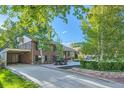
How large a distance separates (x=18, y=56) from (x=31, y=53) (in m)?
0.31

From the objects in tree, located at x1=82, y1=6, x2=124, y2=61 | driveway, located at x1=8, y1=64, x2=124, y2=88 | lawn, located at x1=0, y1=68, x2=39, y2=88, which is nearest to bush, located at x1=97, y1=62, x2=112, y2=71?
tree, located at x1=82, y1=6, x2=124, y2=61

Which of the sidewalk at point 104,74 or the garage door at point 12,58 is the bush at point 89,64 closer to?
the sidewalk at point 104,74

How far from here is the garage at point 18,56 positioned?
531 cm

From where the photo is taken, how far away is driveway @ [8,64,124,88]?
4621 millimetres

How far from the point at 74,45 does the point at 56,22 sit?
2.18ft

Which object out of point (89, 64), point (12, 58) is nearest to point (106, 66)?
point (89, 64)

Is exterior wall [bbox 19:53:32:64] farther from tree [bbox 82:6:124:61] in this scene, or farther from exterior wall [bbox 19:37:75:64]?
tree [bbox 82:6:124:61]

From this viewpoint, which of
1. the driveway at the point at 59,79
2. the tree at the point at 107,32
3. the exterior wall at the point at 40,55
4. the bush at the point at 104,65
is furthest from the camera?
the bush at the point at 104,65

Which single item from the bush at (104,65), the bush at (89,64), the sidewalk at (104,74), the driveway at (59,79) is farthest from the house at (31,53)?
the bush at (104,65)

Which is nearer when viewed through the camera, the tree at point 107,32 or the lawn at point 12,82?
the lawn at point 12,82

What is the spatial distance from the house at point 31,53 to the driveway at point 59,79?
5.9 inches
